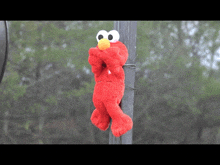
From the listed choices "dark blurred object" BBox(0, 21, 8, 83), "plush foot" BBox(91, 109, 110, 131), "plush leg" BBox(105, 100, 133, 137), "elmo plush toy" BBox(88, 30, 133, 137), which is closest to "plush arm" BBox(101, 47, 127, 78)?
"elmo plush toy" BBox(88, 30, 133, 137)

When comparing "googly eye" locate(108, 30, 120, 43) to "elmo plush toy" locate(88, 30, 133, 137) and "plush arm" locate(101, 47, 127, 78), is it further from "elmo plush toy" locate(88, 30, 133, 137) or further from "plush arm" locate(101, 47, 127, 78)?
"plush arm" locate(101, 47, 127, 78)

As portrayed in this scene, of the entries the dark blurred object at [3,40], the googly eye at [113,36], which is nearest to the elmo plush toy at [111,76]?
the googly eye at [113,36]

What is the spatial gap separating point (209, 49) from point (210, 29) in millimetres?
341

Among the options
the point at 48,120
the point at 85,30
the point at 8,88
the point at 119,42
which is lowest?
the point at 48,120

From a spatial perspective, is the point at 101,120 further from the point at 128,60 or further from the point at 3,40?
the point at 3,40

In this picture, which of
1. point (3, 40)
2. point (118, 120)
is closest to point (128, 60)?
point (118, 120)

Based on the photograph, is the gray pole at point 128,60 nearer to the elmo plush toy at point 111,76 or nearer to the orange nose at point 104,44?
the elmo plush toy at point 111,76

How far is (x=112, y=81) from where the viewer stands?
51.4 inches

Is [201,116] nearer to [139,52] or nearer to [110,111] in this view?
[139,52]

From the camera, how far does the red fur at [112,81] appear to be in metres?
1.25

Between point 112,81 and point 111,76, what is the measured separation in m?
0.03

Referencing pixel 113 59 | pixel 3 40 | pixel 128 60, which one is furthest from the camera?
pixel 128 60

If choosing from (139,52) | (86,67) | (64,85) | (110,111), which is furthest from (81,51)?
(110,111)

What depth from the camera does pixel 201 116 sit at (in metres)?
3.43
